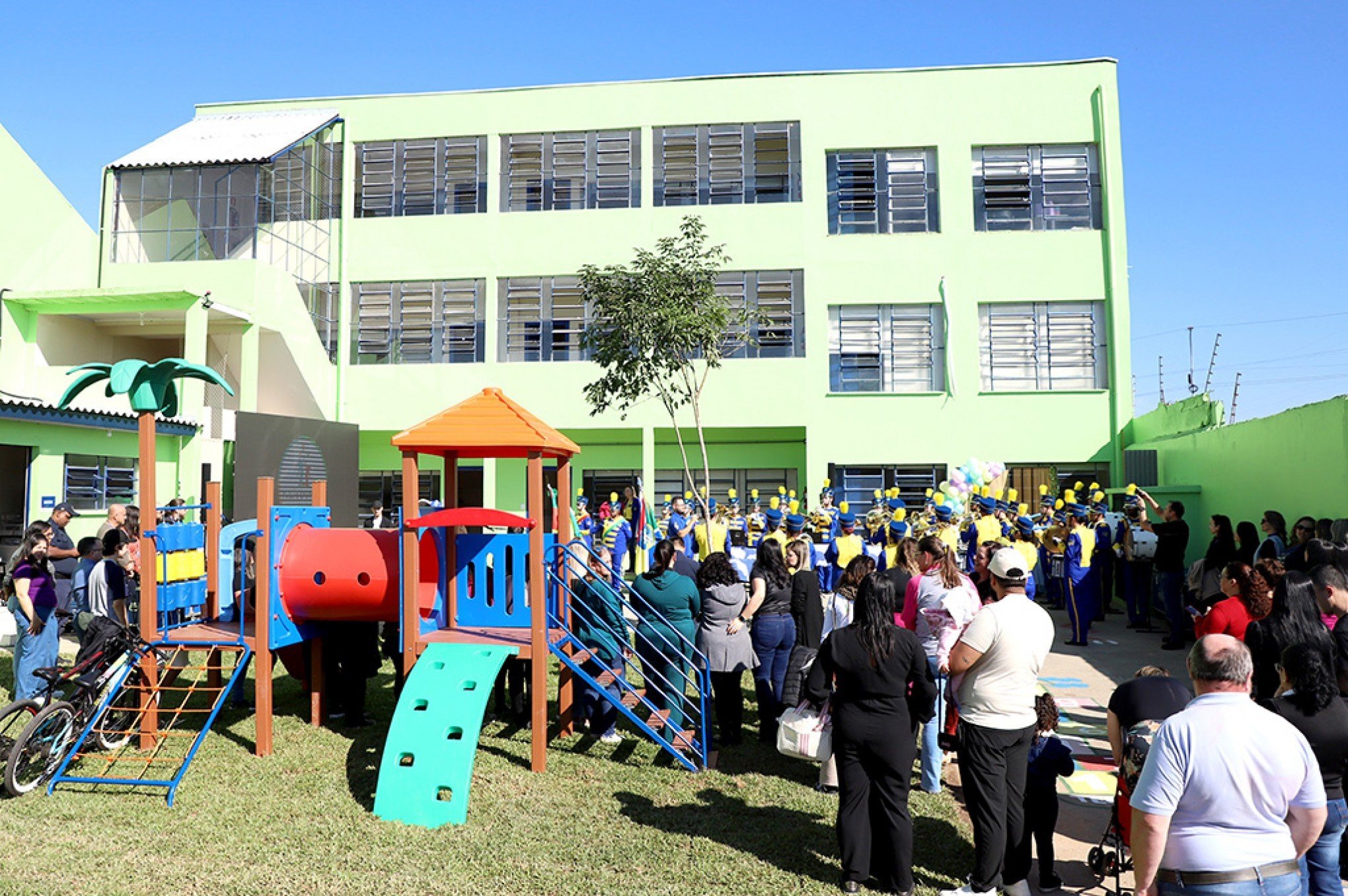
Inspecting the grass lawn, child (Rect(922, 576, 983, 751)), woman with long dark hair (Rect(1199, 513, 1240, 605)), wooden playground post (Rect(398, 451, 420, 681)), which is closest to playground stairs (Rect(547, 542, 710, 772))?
the grass lawn

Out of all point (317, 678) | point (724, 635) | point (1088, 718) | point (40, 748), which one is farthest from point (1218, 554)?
point (40, 748)

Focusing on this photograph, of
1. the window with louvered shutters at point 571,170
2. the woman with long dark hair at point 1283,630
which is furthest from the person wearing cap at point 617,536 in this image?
the woman with long dark hair at point 1283,630

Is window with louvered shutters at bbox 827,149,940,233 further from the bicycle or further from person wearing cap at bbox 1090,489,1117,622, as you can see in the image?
the bicycle

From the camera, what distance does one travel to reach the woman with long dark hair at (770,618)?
25.5 feet

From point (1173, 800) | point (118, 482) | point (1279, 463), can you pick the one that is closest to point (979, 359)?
point (1279, 463)

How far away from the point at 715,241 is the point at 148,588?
54.2ft

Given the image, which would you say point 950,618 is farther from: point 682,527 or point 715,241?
point 715,241

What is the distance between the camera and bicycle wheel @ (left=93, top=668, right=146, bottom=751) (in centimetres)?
754

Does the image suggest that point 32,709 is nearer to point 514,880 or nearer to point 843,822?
point 514,880

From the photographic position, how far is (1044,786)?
5.18 metres

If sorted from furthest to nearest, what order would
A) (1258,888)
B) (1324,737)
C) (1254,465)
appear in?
(1254,465), (1324,737), (1258,888)

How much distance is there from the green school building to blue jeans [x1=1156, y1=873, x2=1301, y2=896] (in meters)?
18.2

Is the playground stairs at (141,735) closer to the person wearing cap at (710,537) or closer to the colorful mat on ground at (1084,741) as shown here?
the colorful mat on ground at (1084,741)

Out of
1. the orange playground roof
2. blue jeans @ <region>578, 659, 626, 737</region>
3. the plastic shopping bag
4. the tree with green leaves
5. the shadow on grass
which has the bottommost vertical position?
the shadow on grass
